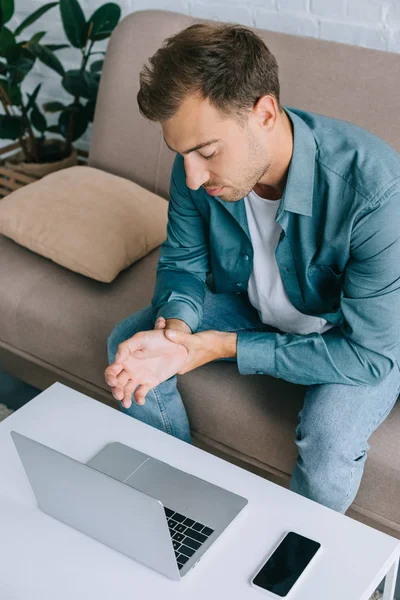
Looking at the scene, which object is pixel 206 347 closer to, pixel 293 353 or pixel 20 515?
pixel 293 353

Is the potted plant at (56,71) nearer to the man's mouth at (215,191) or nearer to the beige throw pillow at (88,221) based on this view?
the beige throw pillow at (88,221)

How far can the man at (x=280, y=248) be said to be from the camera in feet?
3.99

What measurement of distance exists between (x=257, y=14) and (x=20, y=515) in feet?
5.10

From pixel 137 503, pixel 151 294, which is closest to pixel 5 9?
pixel 151 294

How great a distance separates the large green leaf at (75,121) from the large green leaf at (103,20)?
248mm

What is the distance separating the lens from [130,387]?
1294 mm

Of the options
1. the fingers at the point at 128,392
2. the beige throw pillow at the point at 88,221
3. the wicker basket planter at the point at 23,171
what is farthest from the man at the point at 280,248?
the wicker basket planter at the point at 23,171

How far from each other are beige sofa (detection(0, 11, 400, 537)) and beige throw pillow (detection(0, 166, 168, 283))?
60mm

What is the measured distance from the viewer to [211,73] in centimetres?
119

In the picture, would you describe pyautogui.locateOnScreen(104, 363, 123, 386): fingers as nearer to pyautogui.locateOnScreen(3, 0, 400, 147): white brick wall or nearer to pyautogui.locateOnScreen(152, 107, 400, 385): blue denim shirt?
pyautogui.locateOnScreen(152, 107, 400, 385): blue denim shirt

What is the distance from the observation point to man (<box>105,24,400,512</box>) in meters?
1.21

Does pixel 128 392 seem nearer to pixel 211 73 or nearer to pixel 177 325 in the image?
pixel 177 325

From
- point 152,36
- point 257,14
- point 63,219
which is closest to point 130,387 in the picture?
point 63,219

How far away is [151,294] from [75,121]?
39.5 inches
